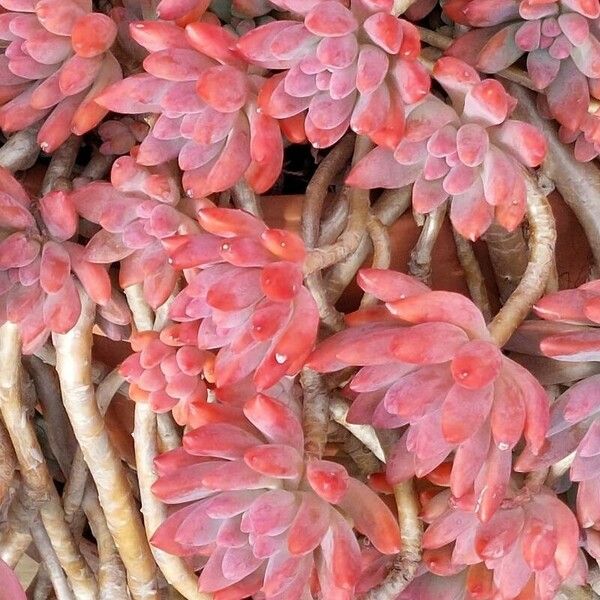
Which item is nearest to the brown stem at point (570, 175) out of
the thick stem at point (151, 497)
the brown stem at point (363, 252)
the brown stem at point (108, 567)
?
the brown stem at point (363, 252)

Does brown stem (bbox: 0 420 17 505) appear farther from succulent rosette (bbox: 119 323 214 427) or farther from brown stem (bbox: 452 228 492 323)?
brown stem (bbox: 452 228 492 323)

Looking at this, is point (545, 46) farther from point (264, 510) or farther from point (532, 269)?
point (264, 510)

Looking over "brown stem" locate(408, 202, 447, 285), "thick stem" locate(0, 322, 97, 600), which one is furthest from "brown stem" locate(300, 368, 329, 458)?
"thick stem" locate(0, 322, 97, 600)

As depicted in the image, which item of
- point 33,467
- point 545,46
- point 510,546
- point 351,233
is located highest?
point 545,46

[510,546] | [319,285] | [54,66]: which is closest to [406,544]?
[510,546]

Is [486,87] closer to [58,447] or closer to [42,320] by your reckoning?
[42,320]

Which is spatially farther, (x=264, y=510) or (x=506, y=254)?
(x=506, y=254)

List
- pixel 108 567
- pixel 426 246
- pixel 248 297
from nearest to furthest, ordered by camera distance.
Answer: pixel 248 297 < pixel 426 246 < pixel 108 567
